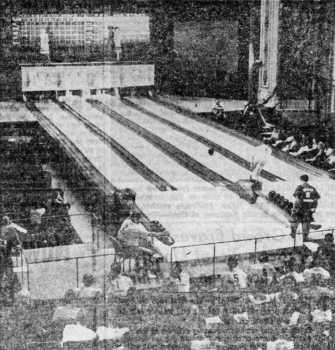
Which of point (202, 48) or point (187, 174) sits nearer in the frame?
point (187, 174)

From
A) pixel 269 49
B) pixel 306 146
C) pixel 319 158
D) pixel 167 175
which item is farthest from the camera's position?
pixel 269 49

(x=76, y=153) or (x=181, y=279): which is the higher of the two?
(x=76, y=153)

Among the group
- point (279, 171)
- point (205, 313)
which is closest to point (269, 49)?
point (279, 171)

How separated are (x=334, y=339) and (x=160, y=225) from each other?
253cm

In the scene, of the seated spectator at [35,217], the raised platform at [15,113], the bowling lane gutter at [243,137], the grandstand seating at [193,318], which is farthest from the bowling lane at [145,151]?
the grandstand seating at [193,318]

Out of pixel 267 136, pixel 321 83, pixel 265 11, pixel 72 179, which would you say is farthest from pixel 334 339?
pixel 265 11

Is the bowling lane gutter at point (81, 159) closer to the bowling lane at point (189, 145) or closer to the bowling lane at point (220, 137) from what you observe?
the bowling lane at point (189, 145)

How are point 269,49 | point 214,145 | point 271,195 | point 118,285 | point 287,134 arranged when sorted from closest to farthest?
point 118,285, point 271,195, point 214,145, point 287,134, point 269,49

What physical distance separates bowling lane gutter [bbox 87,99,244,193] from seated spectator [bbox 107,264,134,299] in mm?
2669

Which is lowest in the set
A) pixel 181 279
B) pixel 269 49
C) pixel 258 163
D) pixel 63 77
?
pixel 181 279

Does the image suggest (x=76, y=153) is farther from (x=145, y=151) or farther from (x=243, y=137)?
(x=243, y=137)

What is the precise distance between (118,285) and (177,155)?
4.48 metres

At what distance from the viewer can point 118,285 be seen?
4465mm

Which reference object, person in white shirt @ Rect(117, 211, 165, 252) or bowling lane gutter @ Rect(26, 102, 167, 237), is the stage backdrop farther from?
person in white shirt @ Rect(117, 211, 165, 252)
